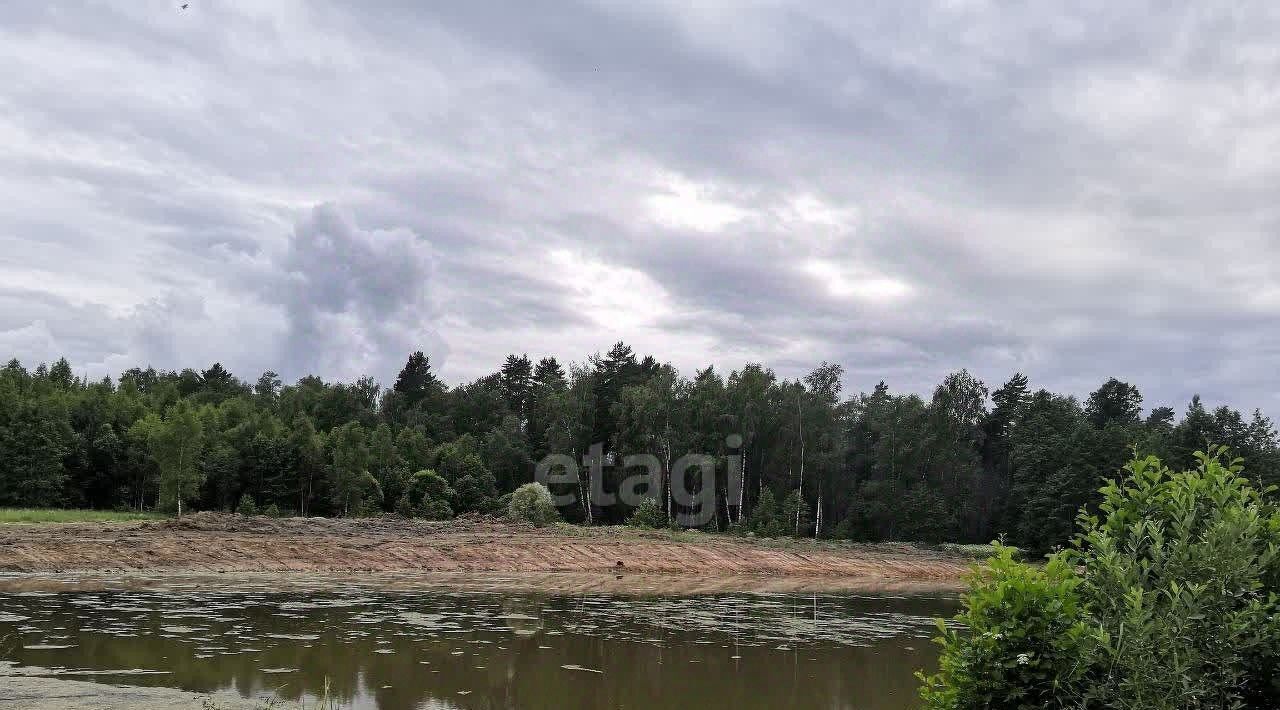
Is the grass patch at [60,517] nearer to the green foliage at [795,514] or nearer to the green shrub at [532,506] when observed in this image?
the green shrub at [532,506]

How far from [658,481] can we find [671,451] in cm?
267

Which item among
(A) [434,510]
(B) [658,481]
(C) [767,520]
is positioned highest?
(B) [658,481]

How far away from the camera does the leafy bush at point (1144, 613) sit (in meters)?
5.15

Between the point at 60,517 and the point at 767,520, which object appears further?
the point at 767,520

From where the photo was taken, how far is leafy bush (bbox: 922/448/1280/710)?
515 cm

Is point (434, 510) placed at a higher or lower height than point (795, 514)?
higher

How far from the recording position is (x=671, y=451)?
66625 mm

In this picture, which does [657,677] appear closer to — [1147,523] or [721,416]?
[1147,523]

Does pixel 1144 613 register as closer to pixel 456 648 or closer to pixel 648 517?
pixel 456 648

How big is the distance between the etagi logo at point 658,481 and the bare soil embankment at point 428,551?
13.4 meters

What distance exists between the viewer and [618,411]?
6981cm

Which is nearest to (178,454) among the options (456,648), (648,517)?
(648,517)

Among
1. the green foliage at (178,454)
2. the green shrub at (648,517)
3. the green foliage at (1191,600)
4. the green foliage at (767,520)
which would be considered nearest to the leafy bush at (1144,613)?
the green foliage at (1191,600)

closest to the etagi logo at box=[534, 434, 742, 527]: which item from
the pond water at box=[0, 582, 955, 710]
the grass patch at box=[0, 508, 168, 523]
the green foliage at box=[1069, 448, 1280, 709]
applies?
the grass patch at box=[0, 508, 168, 523]
